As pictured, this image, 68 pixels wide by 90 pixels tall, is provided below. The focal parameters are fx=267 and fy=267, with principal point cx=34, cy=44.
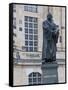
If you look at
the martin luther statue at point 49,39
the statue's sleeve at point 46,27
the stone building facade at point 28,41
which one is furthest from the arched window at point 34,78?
the statue's sleeve at point 46,27

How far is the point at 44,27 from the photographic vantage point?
2.14 m

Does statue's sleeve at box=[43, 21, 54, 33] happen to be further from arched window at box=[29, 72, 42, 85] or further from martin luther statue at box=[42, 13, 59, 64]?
arched window at box=[29, 72, 42, 85]

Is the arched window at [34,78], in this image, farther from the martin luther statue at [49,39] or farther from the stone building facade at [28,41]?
the martin luther statue at [49,39]

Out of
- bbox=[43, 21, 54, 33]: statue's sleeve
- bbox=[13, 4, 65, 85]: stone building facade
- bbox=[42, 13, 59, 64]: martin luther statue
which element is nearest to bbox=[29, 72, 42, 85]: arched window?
bbox=[13, 4, 65, 85]: stone building facade

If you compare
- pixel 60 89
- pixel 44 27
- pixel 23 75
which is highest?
pixel 44 27

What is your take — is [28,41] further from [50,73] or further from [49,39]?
[50,73]

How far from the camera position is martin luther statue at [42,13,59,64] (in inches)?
84.3

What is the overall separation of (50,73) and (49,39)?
0.90ft

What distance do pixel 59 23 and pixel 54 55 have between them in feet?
0.87

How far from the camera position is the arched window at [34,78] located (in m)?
2.10

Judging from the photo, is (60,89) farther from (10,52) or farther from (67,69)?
(10,52)

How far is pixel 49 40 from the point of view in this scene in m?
2.15

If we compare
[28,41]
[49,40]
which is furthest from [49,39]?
[28,41]

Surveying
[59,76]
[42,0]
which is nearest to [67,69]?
[59,76]
